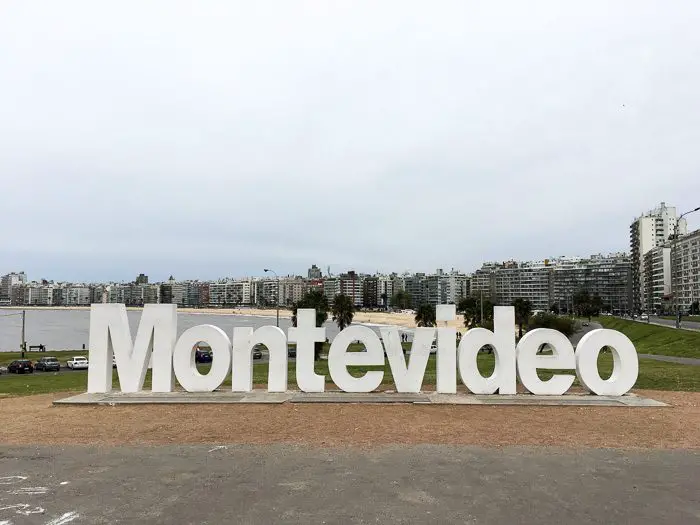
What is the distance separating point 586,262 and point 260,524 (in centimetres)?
21226

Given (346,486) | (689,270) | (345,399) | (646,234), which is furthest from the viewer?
(646,234)

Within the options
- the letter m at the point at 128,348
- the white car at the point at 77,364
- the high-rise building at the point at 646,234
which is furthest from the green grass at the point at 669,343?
the high-rise building at the point at 646,234

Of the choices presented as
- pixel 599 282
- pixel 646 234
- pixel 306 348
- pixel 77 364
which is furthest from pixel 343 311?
pixel 599 282

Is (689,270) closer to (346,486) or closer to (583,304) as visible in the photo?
(583,304)

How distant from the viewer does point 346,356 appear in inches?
623

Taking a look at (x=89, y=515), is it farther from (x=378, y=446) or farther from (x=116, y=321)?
(x=116, y=321)

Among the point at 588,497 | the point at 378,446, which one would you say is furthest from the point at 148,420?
the point at 588,497

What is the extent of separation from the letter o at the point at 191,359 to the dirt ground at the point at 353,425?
1844 mm

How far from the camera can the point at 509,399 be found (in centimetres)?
1516

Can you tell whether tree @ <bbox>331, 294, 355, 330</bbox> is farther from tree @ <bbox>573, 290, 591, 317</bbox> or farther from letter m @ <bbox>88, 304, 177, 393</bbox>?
tree @ <bbox>573, 290, 591, 317</bbox>

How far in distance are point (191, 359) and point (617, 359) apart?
43.2 ft

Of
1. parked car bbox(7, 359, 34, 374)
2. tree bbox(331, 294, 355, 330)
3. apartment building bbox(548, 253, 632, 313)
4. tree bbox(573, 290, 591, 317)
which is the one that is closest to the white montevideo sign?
parked car bbox(7, 359, 34, 374)

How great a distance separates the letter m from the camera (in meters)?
15.9

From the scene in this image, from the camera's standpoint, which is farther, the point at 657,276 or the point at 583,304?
the point at 657,276
